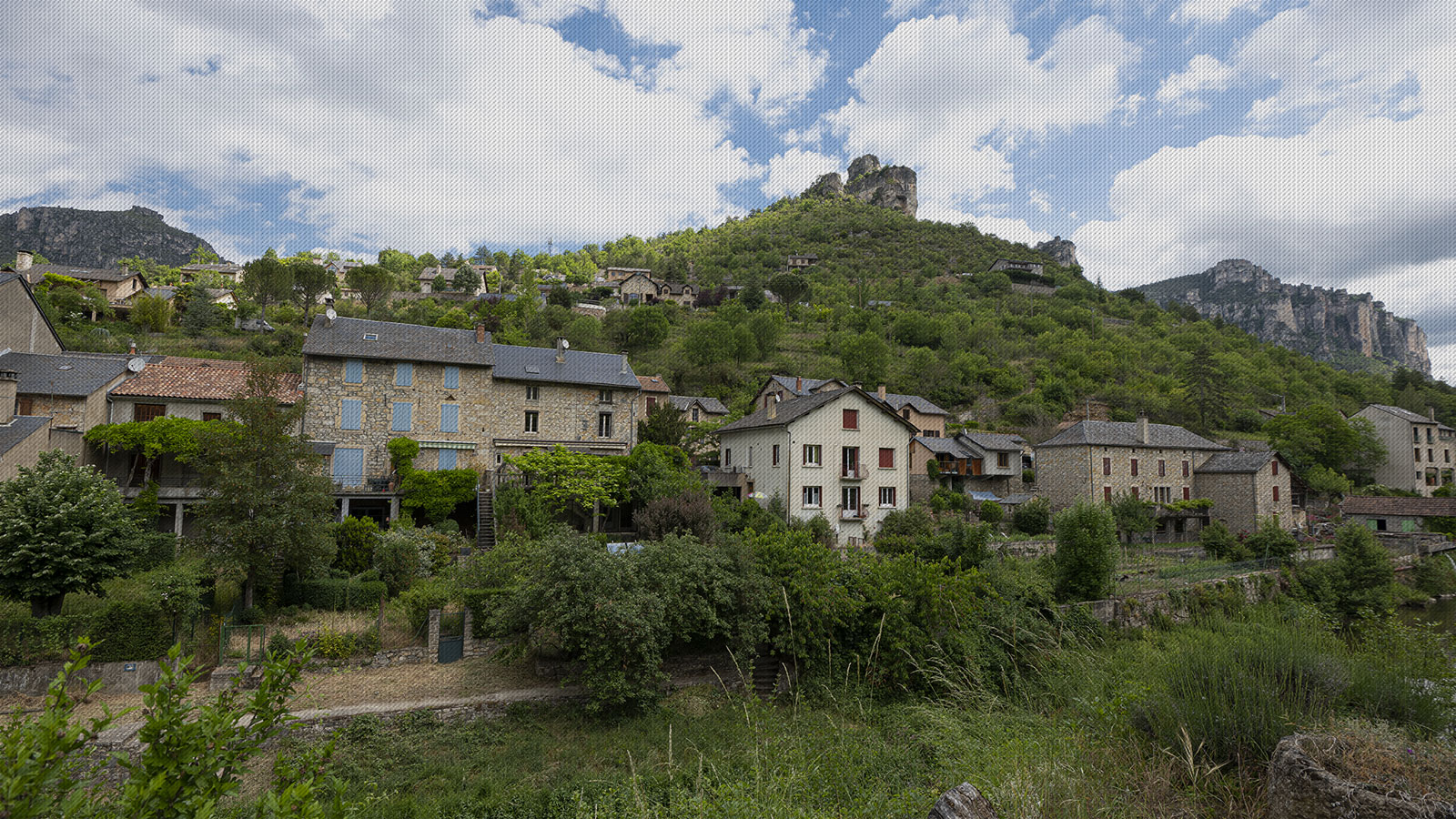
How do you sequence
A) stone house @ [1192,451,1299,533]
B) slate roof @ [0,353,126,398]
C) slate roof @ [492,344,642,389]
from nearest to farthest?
slate roof @ [0,353,126,398]
slate roof @ [492,344,642,389]
stone house @ [1192,451,1299,533]

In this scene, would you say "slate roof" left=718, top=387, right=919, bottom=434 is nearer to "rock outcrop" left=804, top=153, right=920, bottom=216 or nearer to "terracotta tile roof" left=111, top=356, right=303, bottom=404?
"terracotta tile roof" left=111, top=356, right=303, bottom=404

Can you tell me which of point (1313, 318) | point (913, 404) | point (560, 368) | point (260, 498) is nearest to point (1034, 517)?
point (913, 404)

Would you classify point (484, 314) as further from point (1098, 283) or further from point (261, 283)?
point (1098, 283)

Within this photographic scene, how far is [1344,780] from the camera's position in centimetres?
320

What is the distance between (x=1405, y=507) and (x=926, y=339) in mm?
41473

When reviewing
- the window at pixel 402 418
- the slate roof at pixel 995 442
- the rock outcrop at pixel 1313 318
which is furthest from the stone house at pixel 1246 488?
the rock outcrop at pixel 1313 318

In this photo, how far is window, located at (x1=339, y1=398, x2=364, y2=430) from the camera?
25.4m

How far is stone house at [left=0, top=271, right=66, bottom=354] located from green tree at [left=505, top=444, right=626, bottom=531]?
20.3 meters

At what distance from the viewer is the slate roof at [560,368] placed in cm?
2950

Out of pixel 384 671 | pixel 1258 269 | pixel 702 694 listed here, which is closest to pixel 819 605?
pixel 702 694

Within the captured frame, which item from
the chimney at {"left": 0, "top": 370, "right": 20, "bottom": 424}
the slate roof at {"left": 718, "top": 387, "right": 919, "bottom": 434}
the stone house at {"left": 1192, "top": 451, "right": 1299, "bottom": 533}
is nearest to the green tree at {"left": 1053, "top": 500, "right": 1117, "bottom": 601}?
the slate roof at {"left": 718, "top": 387, "right": 919, "bottom": 434}

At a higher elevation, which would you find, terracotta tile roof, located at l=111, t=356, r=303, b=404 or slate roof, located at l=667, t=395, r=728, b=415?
slate roof, located at l=667, t=395, r=728, b=415

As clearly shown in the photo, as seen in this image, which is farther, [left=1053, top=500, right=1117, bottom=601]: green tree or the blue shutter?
the blue shutter

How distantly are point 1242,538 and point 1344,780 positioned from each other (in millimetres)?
33716
